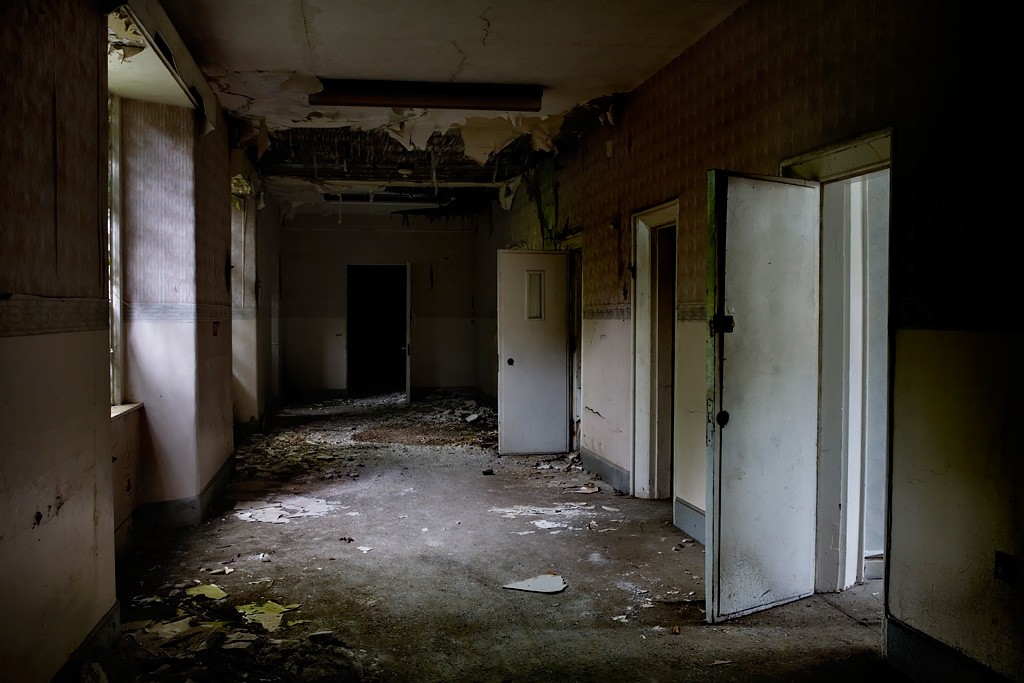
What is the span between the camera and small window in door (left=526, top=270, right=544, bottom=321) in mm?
6145

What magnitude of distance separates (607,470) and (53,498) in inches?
149

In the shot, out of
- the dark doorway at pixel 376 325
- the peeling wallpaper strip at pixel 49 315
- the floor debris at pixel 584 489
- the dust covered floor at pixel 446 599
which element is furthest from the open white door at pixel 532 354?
the dark doorway at pixel 376 325

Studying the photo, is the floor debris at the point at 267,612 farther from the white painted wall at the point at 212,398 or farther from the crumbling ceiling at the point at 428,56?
the crumbling ceiling at the point at 428,56

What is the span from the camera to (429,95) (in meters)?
4.68

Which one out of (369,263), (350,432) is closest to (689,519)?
(350,432)

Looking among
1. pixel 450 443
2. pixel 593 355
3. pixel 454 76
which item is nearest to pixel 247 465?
pixel 450 443

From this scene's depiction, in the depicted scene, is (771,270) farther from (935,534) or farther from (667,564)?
(667,564)

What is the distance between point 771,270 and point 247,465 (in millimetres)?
4559

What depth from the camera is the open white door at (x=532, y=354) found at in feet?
20.1

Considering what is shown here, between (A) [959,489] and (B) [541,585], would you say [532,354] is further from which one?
(A) [959,489]

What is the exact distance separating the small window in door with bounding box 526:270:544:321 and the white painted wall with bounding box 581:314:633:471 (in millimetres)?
585

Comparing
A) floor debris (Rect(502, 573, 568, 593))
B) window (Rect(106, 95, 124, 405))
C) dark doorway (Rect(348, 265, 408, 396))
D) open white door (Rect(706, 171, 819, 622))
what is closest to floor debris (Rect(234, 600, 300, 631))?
floor debris (Rect(502, 573, 568, 593))

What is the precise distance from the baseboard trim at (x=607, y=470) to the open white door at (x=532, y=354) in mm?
599

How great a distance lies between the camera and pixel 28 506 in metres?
2.01
